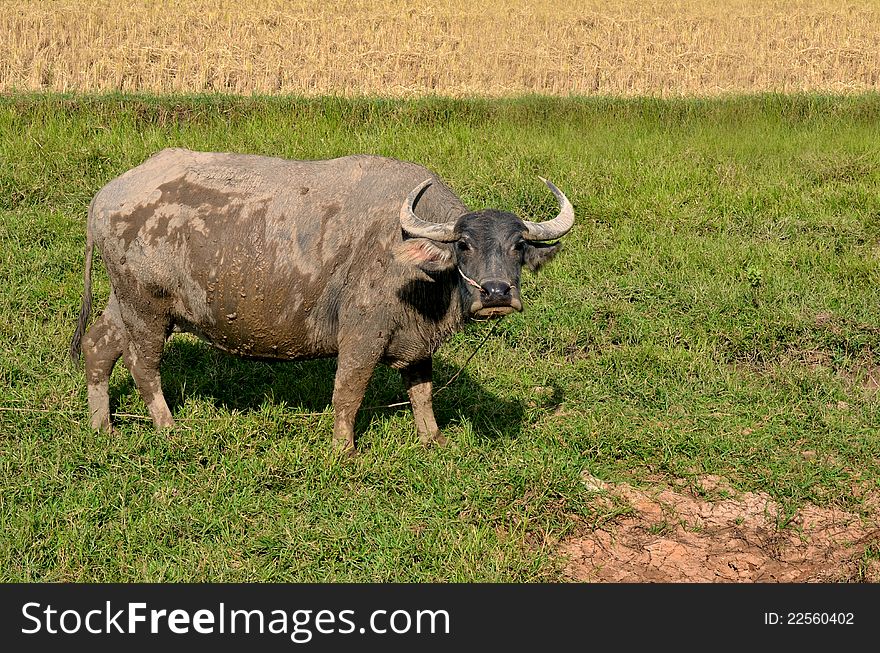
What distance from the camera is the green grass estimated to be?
4660 mm

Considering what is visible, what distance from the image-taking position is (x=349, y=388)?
5.26 m

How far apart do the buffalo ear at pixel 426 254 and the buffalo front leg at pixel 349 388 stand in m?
0.61

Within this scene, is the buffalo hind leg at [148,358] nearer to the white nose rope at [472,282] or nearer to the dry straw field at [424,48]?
the white nose rope at [472,282]

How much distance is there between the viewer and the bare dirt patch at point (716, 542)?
15.2ft

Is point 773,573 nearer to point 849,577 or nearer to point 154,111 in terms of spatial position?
point 849,577

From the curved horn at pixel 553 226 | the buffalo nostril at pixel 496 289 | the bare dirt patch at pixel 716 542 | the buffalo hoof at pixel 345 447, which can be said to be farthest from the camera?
the buffalo hoof at pixel 345 447

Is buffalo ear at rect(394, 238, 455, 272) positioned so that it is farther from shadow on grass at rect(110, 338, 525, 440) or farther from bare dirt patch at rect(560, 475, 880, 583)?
bare dirt patch at rect(560, 475, 880, 583)

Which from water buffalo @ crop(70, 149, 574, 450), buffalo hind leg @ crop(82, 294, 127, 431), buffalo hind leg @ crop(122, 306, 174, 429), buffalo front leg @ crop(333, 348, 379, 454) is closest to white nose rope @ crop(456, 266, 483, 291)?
water buffalo @ crop(70, 149, 574, 450)

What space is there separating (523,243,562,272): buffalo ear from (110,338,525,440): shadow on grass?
49.5 inches

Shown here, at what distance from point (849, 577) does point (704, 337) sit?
2531 mm

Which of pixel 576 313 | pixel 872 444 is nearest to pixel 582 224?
pixel 576 313

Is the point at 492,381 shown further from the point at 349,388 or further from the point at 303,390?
the point at 349,388

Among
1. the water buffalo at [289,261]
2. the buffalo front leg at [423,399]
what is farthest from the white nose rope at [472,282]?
the buffalo front leg at [423,399]

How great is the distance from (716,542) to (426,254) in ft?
6.38
